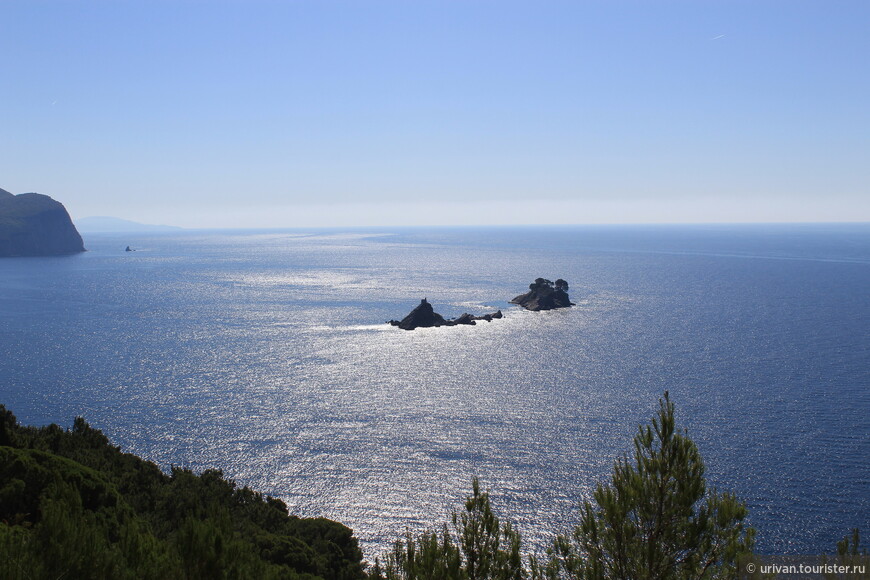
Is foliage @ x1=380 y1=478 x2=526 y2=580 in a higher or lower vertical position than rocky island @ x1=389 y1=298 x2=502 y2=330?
higher

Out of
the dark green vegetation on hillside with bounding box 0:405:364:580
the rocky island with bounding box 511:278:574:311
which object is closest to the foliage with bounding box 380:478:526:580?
the dark green vegetation on hillside with bounding box 0:405:364:580

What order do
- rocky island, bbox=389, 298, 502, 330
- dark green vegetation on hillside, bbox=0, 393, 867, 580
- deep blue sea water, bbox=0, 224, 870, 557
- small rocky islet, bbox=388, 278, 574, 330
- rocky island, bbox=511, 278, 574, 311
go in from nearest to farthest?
dark green vegetation on hillside, bbox=0, 393, 867, 580
deep blue sea water, bbox=0, 224, 870, 557
rocky island, bbox=389, 298, 502, 330
small rocky islet, bbox=388, 278, 574, 330
rocky island, bbox=511, 278, 574, 311

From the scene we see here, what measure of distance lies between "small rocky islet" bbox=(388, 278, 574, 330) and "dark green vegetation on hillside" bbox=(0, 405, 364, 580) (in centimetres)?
8755

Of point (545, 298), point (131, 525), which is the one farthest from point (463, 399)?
point (545, 298)

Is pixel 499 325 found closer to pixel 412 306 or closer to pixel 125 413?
pixel 412 306

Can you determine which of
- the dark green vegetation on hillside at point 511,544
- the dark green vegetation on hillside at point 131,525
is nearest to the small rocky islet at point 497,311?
the dark green vegetation on hillside at point 131,525

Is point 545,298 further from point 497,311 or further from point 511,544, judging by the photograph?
point 511,544

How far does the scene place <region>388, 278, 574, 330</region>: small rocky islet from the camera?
133m

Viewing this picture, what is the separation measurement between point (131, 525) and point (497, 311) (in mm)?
132739

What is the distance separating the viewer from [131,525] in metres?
17.1

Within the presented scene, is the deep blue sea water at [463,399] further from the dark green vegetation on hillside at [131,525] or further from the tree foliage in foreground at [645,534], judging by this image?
the tree foliage in foreground at [645,534]

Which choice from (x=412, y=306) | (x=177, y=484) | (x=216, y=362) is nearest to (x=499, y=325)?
(x=412, y=306)

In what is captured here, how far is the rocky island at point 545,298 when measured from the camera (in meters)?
156

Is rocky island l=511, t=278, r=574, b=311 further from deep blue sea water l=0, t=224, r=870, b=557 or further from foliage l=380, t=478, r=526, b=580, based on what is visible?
foliage l=380, t=478, r=526, b=580
